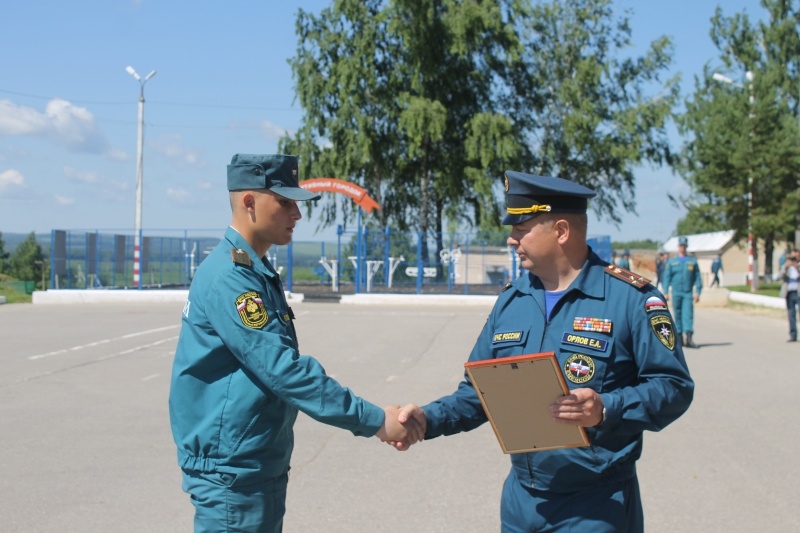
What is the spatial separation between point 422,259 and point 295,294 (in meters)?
4.68

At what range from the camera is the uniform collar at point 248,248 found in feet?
10.7

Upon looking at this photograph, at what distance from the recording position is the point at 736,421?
867cm

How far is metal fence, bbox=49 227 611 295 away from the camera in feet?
104

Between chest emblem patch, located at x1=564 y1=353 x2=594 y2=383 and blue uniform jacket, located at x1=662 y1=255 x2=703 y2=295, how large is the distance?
40.8 feet

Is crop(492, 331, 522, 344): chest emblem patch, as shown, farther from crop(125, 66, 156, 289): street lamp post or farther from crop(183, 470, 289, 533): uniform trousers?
crop(125, 66, 156, 289): street lamp post

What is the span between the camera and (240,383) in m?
3.09

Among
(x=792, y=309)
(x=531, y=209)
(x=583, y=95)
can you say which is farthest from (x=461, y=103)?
(x=531, y=209)

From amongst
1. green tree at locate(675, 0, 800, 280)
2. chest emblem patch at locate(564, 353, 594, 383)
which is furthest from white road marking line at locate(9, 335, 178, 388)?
green tree at locate(675, 0, 800, 280)

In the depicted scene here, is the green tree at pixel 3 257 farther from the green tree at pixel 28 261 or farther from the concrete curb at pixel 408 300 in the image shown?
the concrete curb at pixel 408 300

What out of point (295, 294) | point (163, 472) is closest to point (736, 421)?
point (163, 472)

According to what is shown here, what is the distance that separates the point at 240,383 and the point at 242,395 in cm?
4

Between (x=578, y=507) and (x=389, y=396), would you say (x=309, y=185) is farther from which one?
(x=578, y=507)

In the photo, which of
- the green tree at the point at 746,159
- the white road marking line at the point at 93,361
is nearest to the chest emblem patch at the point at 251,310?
the white road marking line at the point at 93,361

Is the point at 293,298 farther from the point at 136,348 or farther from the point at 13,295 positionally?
the point at 136,348
